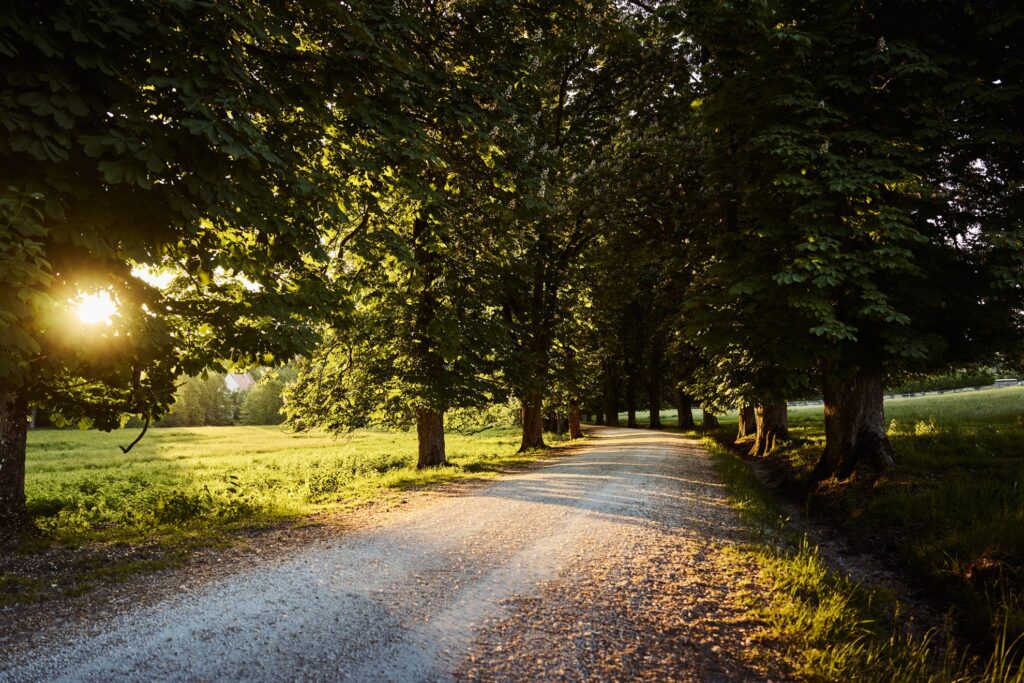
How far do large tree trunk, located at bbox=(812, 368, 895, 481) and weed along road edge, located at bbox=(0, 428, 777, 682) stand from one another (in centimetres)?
483

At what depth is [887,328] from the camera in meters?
8.44

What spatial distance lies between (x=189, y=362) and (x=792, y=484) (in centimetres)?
1255

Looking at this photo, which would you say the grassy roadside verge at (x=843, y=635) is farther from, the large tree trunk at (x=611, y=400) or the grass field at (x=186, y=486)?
the large tree trunk at (x=611, y=400)

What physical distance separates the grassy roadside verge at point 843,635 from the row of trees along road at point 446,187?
155 inches

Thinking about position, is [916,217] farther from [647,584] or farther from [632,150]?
[647,584]

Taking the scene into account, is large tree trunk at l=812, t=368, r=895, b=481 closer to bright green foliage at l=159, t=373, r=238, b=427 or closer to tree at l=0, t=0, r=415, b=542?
tree at l=0, t=0, r=415, b=542

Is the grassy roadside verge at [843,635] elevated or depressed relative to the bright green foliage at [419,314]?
depressed

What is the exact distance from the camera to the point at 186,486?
1548cm

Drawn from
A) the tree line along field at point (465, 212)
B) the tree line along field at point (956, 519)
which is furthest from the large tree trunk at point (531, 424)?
the tree line along field at point (956, 519)

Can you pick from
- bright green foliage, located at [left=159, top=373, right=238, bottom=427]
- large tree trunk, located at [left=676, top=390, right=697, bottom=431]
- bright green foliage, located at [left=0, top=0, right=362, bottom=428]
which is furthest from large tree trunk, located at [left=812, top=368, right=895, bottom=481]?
bright green foliage, located at [left=159, top=373, right=238, bottom=427]

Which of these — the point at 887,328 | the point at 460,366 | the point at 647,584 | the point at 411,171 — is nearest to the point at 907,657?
the point at 647,584

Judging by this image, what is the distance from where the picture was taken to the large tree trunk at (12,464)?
6.67 meters

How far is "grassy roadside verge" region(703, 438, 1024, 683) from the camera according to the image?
3996 mm

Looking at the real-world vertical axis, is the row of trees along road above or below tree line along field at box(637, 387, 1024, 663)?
above
